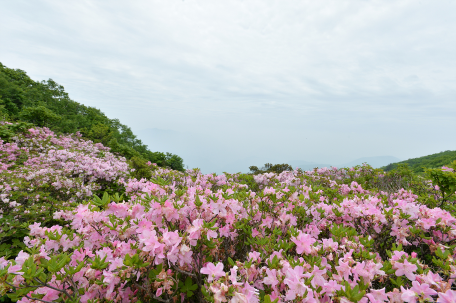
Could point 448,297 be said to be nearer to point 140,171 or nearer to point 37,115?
point 140,171

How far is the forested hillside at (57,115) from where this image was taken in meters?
15.5

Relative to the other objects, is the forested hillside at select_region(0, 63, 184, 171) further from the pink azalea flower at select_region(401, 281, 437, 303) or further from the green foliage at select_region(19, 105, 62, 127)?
the pink azalea flower at select_region(401, 281, 437, 303)

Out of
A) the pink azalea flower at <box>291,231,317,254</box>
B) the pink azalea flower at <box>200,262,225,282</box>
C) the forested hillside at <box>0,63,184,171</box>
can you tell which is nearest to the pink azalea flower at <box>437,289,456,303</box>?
the pink azalea flower at <box>291,231,317,254</box>

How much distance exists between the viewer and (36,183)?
597 cm

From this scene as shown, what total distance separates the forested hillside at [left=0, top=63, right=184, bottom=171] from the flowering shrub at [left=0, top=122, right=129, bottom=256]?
10.8 feet

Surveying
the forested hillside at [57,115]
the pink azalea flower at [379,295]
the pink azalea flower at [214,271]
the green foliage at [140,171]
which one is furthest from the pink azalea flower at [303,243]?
the forested hillside at [57,115]

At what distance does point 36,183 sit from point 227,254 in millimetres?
6502

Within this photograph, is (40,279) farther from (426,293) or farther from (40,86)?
(40,86)

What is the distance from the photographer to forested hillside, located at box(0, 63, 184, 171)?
612 inches

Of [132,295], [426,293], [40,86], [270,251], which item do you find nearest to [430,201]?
[426,293]

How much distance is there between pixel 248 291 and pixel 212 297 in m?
0.26

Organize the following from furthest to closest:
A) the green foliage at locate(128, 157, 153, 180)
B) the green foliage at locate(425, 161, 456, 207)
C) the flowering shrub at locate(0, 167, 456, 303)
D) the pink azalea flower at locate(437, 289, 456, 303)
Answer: the green foliage at locate(128, 157, 153, 180)
the green foliage at locate(425, 161, 456, 207)
the flowering shrub at locate(0, 167, 456, 303)
the pink azalea flower at locate(437, 289, 456, 303)

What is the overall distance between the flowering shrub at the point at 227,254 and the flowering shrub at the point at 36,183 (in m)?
1.54

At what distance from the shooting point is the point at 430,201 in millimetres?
4195
